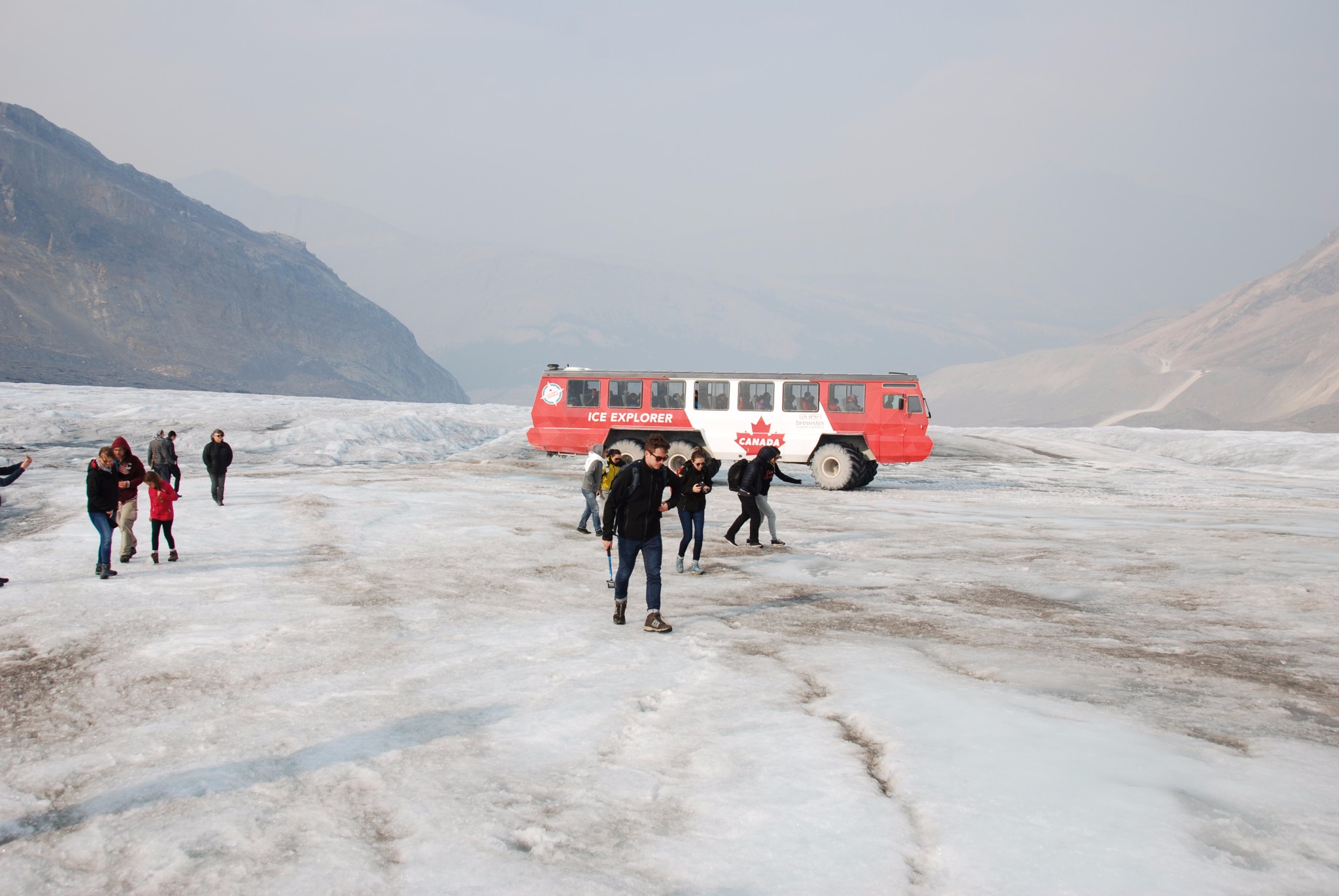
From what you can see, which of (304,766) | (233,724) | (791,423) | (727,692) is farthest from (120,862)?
(791,423)

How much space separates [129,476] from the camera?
10.4 m

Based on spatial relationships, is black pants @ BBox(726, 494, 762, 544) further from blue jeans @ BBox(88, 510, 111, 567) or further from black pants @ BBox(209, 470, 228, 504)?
black pants @ BBox(209, 470, 228, 504)

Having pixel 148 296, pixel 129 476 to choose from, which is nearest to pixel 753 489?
pixel 129 476

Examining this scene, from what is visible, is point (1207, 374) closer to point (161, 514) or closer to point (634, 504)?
point (634, 504)

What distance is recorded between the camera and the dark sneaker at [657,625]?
8.03 metres

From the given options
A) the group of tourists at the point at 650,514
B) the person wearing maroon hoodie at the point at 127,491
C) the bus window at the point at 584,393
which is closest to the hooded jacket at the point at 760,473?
the group of tourists at the point at 650,514

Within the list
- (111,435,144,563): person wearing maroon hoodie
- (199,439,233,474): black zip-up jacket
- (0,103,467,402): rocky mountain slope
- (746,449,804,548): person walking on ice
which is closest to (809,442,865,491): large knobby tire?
(746,449,804,548): person walking on ice

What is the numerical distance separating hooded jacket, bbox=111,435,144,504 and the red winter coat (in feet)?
0.62

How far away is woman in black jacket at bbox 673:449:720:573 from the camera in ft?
35.9

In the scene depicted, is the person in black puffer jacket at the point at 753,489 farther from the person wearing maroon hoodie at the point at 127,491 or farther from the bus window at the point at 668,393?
the bus window at the point at 668,393

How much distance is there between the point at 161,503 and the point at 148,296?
4840 inches

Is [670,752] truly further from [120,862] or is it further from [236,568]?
[236,568]

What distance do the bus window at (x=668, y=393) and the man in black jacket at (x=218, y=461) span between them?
9.95 metres

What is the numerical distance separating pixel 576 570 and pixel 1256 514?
14.4m
